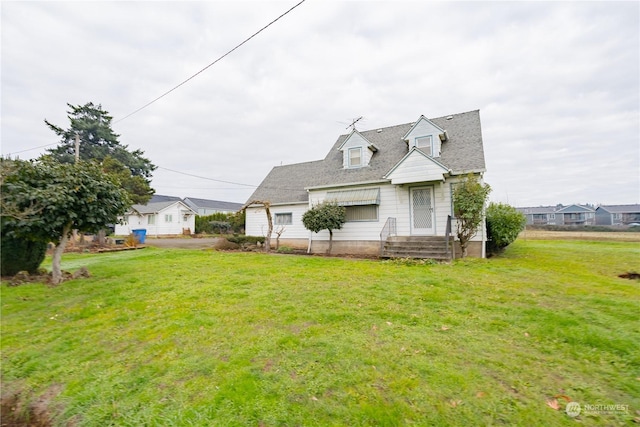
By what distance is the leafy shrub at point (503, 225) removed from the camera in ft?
40.2

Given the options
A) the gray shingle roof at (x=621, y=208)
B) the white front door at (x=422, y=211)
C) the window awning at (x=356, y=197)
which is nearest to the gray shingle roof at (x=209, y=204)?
the window awning at (x=356, y=197)

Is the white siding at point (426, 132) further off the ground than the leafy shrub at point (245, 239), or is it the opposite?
the white siding at point (426, 132)

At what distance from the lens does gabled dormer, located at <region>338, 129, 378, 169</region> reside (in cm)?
1570

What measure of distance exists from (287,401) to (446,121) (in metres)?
16.1

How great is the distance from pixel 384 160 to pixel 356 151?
1806 millimetres

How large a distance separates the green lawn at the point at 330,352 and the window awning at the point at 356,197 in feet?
23.3

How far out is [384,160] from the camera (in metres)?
15.2

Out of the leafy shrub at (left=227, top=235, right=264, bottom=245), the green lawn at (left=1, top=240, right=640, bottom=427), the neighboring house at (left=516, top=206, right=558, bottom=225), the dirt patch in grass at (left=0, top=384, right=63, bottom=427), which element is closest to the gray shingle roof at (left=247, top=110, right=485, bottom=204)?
the leafy shrub at (left=227, top=235, right=264, bottom=245)

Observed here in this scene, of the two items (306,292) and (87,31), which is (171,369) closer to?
(306,292)

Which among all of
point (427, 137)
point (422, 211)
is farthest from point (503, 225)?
point (427, 137)

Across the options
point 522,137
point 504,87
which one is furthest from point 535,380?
point 522,137

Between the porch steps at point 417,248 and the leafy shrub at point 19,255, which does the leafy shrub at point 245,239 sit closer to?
the leafy shrub at point 19,255

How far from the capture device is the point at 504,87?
14.8 meters

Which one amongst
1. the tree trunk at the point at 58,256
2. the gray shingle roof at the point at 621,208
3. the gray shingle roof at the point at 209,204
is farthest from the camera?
the gray shingle roof at the point at 209,204
